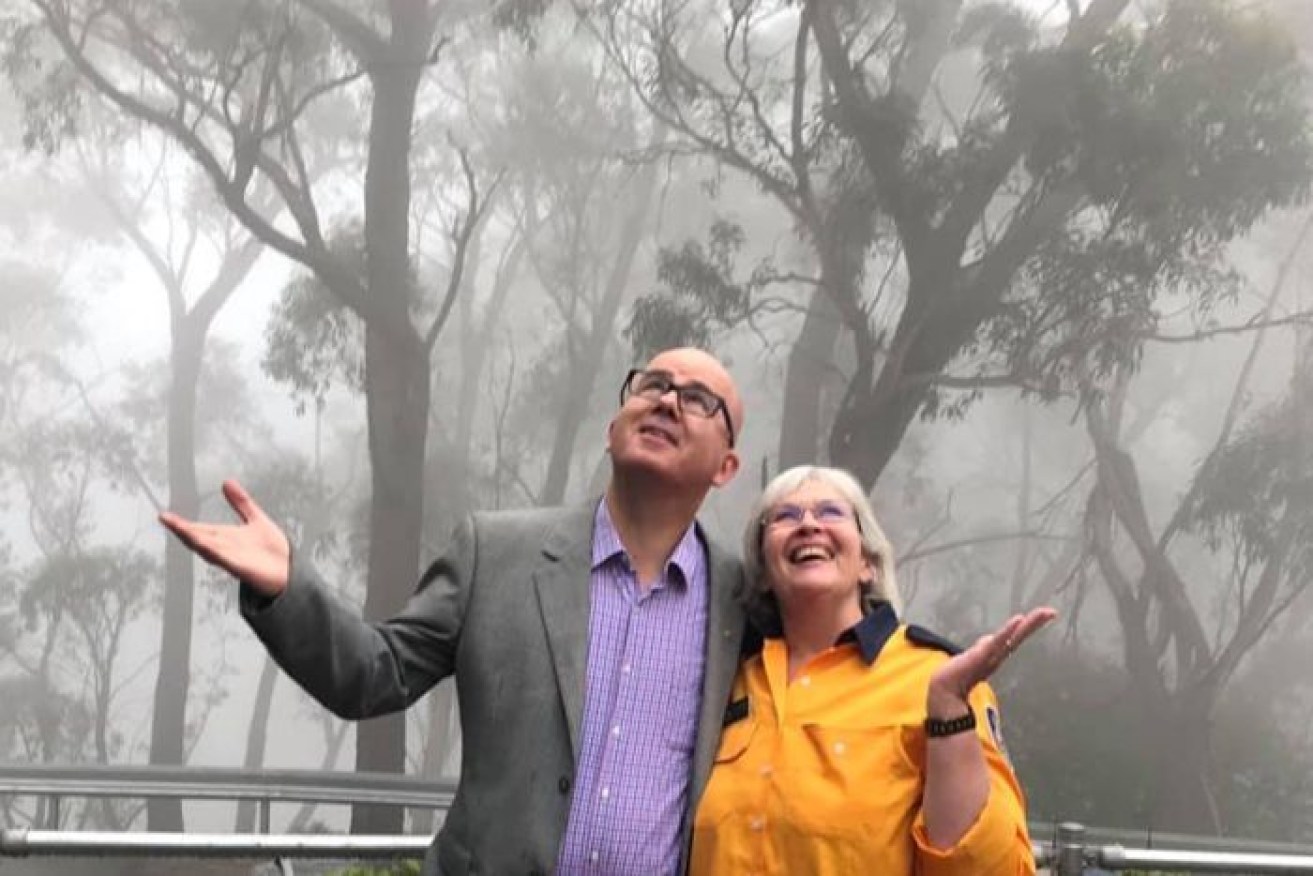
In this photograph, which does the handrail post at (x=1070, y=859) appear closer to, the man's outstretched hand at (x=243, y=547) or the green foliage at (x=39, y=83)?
the man's outstretched hand at (x=243, y=547)

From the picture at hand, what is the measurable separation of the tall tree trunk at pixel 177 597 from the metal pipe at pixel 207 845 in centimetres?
714

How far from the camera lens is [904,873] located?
4.13 ft

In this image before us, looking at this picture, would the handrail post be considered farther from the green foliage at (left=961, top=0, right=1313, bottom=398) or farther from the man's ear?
the green foliage at (left=961, top=0, right=1313, bottom=398)

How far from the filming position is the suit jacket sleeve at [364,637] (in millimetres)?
1312

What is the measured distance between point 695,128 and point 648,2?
95 centimetres

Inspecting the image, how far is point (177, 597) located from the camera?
30.3 feet

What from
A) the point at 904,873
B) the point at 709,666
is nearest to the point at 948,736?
the point at 904,873

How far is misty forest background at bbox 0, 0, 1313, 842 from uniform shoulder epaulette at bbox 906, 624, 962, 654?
7612 mm

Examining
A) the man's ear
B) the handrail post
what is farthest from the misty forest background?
the man's ear

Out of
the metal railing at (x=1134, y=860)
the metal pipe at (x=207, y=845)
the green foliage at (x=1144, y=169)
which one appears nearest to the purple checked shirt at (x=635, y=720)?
the metal pipe at (x=207, y=845)

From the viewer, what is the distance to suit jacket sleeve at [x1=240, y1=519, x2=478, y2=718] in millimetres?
1312

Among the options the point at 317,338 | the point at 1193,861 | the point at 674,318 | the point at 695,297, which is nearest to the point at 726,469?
the point at 1193,861

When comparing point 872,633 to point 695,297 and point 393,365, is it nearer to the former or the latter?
point 695,297

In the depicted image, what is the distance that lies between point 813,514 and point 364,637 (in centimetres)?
49
